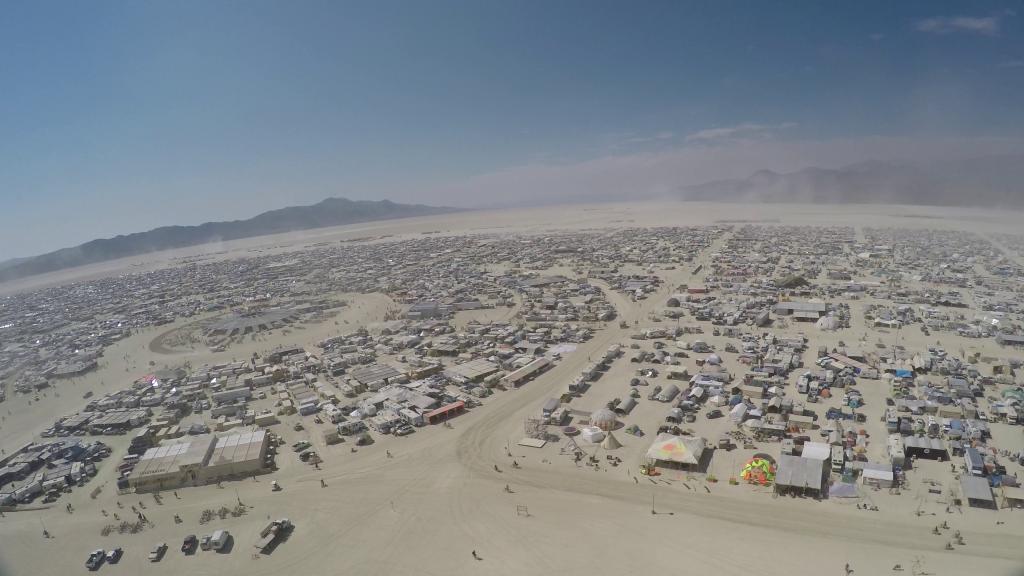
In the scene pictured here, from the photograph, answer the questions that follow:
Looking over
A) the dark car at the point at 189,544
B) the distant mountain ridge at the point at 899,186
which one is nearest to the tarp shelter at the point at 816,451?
the dark car at the point at 189,544

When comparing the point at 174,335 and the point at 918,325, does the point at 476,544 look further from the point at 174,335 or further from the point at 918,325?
the point at 174,335

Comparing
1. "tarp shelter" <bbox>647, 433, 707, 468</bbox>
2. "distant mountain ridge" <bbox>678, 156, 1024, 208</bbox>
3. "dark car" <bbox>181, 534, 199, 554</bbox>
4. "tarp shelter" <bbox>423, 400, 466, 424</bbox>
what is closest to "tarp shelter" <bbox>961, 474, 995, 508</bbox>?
"tarp shelter" <bbox>647, 433, 707, 468</bbox>

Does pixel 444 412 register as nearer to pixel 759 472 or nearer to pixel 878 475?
pixel 759 472

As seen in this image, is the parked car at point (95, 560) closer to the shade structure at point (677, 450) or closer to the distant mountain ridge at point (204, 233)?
the shade structure at point (677, 450)

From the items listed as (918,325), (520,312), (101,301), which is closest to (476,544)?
(520,312)

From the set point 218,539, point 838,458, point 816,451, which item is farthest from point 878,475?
point 218,539

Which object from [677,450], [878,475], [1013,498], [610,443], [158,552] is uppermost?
[158,552]

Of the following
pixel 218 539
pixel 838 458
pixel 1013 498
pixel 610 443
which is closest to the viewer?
pixel 1013 498
